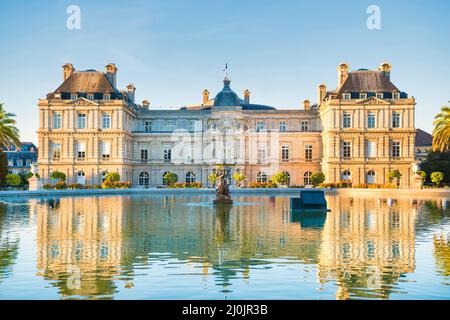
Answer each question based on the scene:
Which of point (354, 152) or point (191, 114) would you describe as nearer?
point (354, 152)

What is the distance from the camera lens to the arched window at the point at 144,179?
69.3m

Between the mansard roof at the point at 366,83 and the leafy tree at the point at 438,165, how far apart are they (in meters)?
10.8

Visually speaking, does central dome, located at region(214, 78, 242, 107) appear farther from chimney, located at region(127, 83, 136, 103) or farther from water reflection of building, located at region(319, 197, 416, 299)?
water reflection of building, located at region(319, 197, 416, 299)

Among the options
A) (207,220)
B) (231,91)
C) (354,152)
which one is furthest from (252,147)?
(207,220)

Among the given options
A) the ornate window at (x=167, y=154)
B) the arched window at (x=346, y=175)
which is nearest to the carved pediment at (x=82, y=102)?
the ornate window at (x=167, y=154)

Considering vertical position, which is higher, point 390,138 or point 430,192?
point 390,138

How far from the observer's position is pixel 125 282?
11.1 metres

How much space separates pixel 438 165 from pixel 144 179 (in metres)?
37.9

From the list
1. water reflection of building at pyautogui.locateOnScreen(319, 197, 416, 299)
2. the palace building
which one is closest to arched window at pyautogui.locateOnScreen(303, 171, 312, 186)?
the palace building

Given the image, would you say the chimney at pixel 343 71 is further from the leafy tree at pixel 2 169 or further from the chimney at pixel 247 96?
the leafy tree at pixel 2 169

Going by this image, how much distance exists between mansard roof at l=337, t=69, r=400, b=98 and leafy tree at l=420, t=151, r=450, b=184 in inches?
424

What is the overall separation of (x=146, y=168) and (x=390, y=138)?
31530mm

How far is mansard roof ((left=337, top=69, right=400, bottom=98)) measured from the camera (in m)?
63.7
